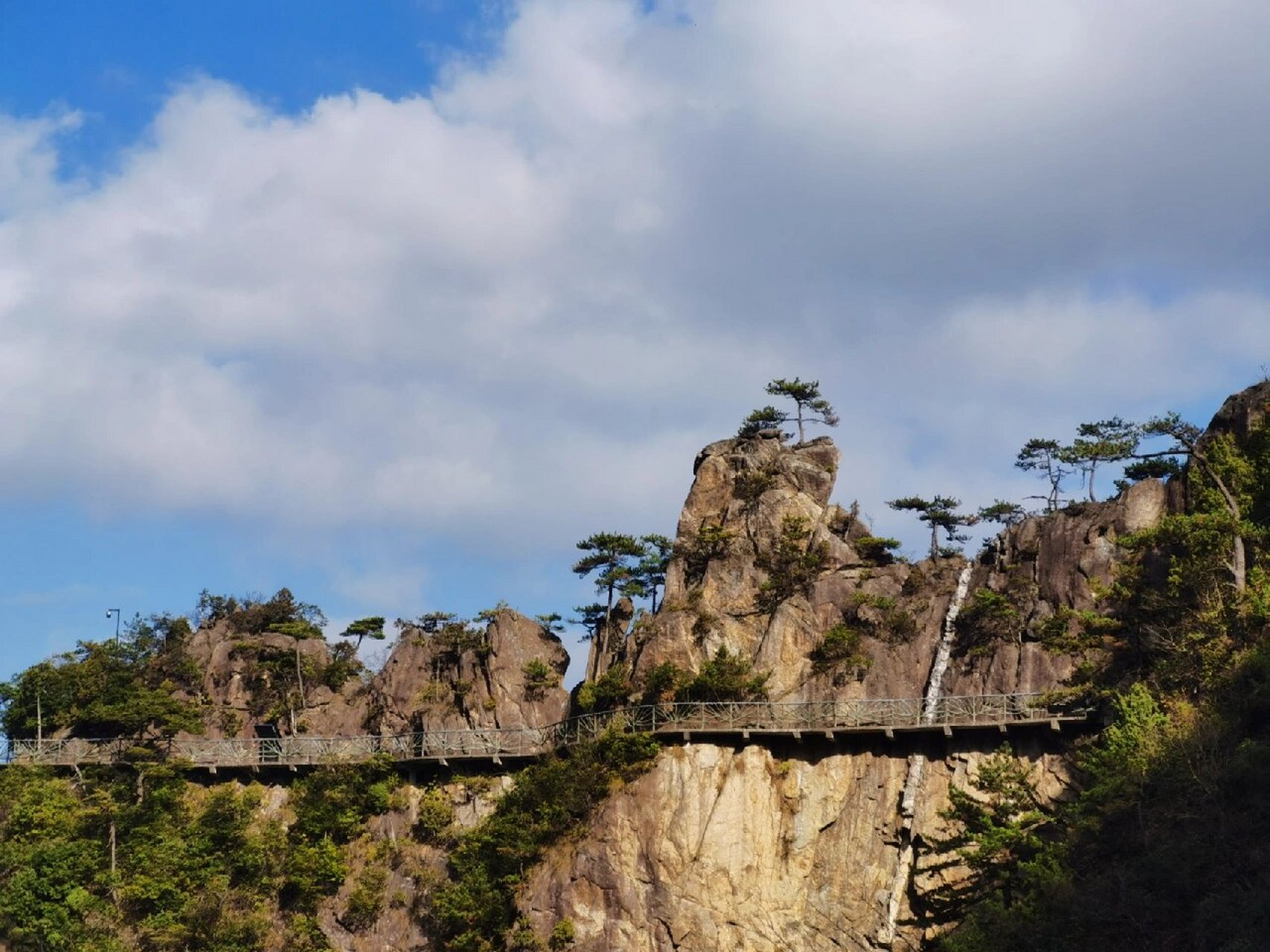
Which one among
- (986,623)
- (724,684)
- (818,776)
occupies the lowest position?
(818,776)

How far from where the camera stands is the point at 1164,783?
119 ft

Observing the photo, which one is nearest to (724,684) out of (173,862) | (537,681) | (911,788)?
(911,788)

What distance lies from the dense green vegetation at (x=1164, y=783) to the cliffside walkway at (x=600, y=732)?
213 cm

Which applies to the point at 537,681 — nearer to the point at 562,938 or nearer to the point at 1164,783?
the point at 562,938

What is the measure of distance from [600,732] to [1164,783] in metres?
17.2

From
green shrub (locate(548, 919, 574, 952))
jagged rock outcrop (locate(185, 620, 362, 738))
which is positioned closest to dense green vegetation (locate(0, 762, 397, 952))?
jagged rock outcrop (locate(185, 620, 362, 738))

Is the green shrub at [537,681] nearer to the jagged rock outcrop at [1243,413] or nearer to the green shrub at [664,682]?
the green shrub at [664,682]

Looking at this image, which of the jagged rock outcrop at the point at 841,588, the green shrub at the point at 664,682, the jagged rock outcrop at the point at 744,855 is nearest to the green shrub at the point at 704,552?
the jagged rock outcrop at the point at 841,588

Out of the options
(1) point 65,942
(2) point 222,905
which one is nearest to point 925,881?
(2) point 222,905

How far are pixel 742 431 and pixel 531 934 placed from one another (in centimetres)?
2149

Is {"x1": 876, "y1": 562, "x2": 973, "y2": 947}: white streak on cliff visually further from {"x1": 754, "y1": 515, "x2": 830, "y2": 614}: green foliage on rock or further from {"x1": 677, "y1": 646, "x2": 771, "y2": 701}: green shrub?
{"x1": 677, "y1": 646, "x2": 771, "y2": 701}: green shrub

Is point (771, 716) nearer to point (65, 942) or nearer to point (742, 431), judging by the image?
point (742, 431)

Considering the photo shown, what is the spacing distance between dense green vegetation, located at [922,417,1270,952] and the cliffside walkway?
6.99ft

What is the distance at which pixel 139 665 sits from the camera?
59875mm
